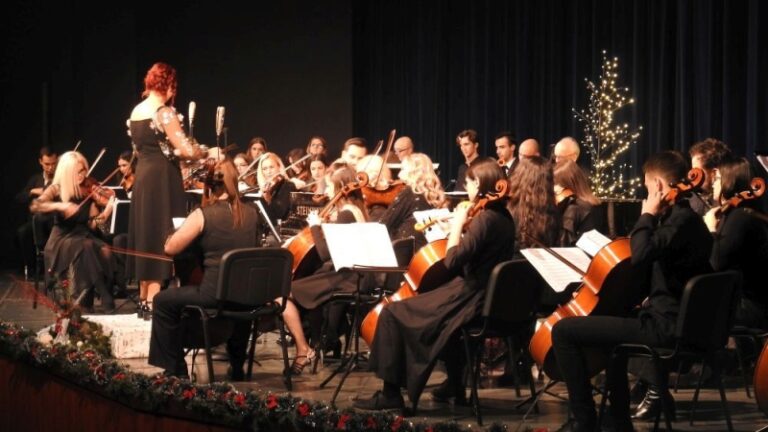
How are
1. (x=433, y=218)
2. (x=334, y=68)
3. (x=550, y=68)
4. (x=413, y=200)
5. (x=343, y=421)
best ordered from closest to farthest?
(x=343, y=421), (x=433, y=218), (x=413, y=200), (x=550, y=68), (x=334, y=68)

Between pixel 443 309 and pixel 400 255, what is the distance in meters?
1.54

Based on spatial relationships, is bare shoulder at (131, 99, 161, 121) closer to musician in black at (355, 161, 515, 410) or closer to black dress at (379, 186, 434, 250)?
black dress at (379, 186, 434, 250)

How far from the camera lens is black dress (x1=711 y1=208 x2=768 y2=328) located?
18.2 ft

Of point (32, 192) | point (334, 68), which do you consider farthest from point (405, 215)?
point (334, 68)

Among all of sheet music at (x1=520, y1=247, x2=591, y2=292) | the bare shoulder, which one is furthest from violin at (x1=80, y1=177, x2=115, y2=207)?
sheet music at (x1=520, y1=247, x2=591, y2=292)

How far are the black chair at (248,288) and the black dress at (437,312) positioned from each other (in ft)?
2.63

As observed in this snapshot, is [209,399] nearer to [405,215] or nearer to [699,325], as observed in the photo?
[699,325]

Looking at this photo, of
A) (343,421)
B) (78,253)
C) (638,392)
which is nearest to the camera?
(343,421)

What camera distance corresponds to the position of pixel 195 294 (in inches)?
239

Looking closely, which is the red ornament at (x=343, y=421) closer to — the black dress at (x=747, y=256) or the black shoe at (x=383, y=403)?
the black shoe at (x=383, y=403)

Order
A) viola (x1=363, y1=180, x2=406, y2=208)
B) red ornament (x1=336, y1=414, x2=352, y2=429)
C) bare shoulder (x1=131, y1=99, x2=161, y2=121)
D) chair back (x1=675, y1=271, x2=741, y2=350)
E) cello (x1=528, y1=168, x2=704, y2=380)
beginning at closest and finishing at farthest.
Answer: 1. red ornament (x1=336, y1=414, x2=352, y2=429)
2. chair back (x1=675, y1=271, x2=741, y2=350)
3. cello (x1=528, y1=168, x2=704, y2=380)
4. bare shoulder (x1=131, y1=99, x2=161, y2=121)
5. viola (x1=363, y1=180, x2=406, y2=208)

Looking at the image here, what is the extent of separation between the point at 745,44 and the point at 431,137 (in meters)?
5.52

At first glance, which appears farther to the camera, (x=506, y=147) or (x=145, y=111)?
(x=506, y=147)

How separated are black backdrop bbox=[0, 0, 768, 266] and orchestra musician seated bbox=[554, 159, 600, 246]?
4326 mm
